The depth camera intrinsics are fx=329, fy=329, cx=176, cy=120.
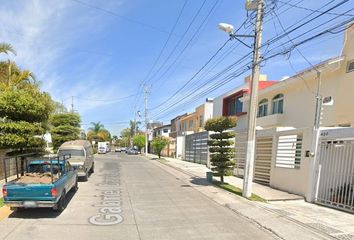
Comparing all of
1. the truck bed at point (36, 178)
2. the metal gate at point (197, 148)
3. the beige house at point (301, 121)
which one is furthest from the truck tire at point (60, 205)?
the metal gate at point (197, 148)

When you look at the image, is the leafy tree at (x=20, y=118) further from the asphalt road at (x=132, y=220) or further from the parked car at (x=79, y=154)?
the asphalt road at (x=132, y=220)

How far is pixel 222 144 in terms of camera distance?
18.5 m

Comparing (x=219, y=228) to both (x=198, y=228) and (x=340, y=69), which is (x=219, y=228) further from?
(x=340, y=69)

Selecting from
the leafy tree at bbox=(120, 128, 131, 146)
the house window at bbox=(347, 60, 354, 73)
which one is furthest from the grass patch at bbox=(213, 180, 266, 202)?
the leafy tree at bbox=(120, 128, 131, 146)

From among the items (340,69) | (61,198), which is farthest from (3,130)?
(340,69)

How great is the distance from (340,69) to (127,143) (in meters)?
118

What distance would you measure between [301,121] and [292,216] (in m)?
11.4

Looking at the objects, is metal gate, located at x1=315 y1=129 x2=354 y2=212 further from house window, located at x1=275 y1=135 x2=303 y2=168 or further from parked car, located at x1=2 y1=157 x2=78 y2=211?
parked car, located at x1=2 y1=157 x2=78 y2=211

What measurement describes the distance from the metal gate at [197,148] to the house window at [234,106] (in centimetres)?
369

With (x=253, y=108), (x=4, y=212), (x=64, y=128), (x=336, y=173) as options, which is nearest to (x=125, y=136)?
(x=64, y=128)

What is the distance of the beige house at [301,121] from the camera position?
579 inches

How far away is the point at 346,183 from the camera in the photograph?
11.8 meters

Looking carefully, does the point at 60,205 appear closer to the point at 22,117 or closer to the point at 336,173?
the point at 22,117

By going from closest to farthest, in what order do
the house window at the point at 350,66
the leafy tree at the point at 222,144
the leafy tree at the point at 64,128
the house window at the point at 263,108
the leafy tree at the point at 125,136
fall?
the house window at the point at 350,66 → the leafy tree at the point at 222,144 → the house window at the point at 263,108 → the leafy tree at the point at 64,128 → the leafy tree at the point at 125,136
